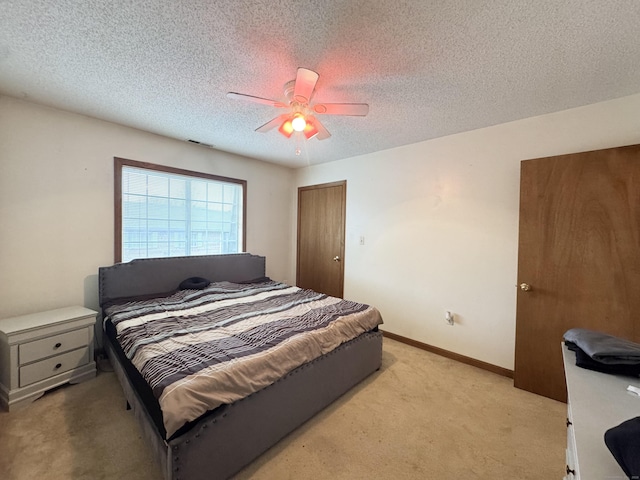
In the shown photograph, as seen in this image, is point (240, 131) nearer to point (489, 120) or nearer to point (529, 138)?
point (489, 120)

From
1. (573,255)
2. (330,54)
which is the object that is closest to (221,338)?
(330,54)

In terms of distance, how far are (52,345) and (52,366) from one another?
0.17m

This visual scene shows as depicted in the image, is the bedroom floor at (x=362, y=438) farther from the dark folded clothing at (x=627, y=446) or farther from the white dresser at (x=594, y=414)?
the dark folded clothing at (x=627, y=446)

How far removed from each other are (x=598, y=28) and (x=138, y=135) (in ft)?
12.7

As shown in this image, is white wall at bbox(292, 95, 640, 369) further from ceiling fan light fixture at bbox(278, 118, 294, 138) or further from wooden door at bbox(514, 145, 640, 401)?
ceiling fan light fixture at bbox(278, 118, 294, 138)

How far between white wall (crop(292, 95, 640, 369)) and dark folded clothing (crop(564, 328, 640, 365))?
1.46 m

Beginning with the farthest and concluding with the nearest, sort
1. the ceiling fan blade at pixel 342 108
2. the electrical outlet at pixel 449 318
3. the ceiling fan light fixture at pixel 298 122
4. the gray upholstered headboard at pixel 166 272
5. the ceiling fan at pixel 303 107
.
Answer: the electrical outlet at pixel 449 318 → the gray upholstered headboard at pixel 166 272 → the ceiling fan light fixture at pixel 298 122 → the ceiling fan blade at pixel 342 108 → the ceiling fan at pixel 303 107

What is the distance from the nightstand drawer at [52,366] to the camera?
77.2 inches

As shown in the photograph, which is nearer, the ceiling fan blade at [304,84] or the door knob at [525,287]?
the ceiling fan blade at [304,84]

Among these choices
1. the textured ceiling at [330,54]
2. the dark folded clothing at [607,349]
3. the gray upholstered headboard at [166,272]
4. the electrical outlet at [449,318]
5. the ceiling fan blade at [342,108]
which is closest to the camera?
the dark folded clothing at [607,349]

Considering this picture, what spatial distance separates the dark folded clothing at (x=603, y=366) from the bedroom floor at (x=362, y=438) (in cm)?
91

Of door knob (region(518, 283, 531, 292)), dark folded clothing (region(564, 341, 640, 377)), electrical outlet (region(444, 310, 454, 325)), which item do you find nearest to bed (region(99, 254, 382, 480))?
electrical outlet (region(444, 310, 454, 325))

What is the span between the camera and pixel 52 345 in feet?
6.86

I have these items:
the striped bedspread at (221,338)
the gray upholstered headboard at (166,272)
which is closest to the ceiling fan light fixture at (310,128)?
the striped bedspread at (221,338)
